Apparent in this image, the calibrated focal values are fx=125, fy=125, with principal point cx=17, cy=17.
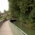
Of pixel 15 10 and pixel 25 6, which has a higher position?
pixel 25 6

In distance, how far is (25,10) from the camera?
701 inches

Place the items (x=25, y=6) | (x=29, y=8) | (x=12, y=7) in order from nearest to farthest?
(x=25, y=6) → (x=29, y=8) → (x=12, y=7)

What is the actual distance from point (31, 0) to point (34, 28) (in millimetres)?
3705

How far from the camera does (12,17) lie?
101ft

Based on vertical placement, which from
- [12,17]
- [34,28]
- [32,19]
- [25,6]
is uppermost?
[25,6]

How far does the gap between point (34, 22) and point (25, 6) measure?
106 inches

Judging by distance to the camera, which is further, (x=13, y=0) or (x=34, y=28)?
(x=13, y=0)

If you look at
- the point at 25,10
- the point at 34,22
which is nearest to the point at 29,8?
the point at 25,10

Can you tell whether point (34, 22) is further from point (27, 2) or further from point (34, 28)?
point (27, 2)

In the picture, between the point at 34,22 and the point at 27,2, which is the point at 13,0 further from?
the point at 34,22

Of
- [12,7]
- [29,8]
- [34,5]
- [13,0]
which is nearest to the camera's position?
[34,5]

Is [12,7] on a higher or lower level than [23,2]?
lower

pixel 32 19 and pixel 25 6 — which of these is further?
pixel 25 6

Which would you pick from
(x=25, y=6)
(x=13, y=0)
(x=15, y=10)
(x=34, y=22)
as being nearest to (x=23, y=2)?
(x=25, y=6)
